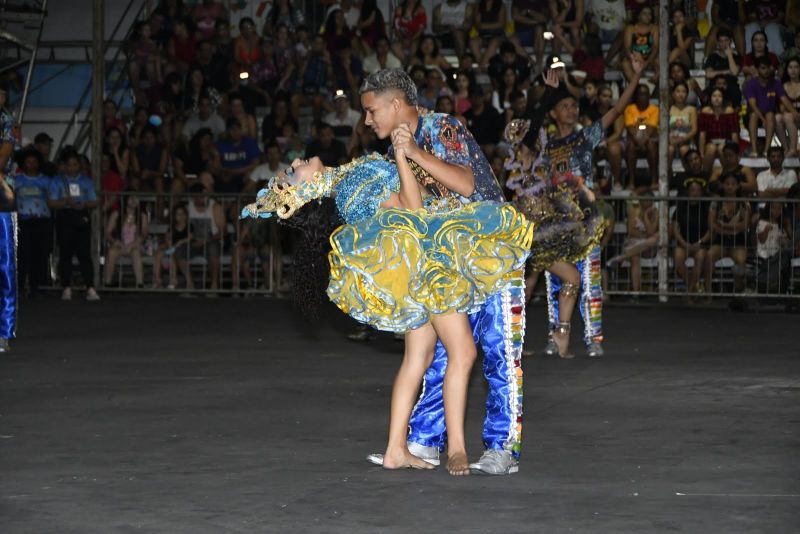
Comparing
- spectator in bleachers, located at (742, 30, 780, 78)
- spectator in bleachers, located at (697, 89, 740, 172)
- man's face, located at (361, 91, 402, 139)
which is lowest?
man's face, located at (361, 91, 402, 139)

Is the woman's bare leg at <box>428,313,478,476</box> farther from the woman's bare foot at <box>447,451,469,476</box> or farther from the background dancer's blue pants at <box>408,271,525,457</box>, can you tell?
the background dancer's blue pants at <box>408,271,525,457</box>

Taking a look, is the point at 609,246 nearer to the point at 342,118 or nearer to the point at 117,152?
the point at 342,118

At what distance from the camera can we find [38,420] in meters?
7.93

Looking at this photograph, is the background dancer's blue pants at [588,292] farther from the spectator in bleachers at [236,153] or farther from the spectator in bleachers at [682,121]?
the spectator in bleachers at [236,153]

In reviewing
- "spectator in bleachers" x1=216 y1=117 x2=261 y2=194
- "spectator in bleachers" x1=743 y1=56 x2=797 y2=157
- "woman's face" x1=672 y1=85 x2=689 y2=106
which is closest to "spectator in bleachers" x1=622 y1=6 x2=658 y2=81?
"woman's face" x1=672 y1=85 x2=689 y2=106

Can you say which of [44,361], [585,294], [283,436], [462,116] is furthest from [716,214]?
[283,436]

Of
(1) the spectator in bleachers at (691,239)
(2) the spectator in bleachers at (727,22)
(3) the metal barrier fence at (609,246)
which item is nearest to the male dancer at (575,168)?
(3) the metal barrier fence at (609,246)

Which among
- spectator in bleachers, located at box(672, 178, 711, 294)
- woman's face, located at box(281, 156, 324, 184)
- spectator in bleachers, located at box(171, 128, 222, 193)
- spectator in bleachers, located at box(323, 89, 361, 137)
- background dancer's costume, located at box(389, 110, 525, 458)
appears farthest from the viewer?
spectator in bleachers, located at box(323, 89, 361, 137)

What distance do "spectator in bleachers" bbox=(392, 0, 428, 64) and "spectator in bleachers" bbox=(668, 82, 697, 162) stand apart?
4.21 meters

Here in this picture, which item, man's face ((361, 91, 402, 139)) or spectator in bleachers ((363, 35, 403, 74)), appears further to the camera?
spectator in bleachers ((363, 35, 403, 74))

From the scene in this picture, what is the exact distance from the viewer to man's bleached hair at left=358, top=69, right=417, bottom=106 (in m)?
6.10

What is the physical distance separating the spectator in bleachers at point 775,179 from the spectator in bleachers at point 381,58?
557 cm

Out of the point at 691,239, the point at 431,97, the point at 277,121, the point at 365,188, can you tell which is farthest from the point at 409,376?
the point at 277,121

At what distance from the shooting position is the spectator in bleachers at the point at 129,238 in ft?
58.3
